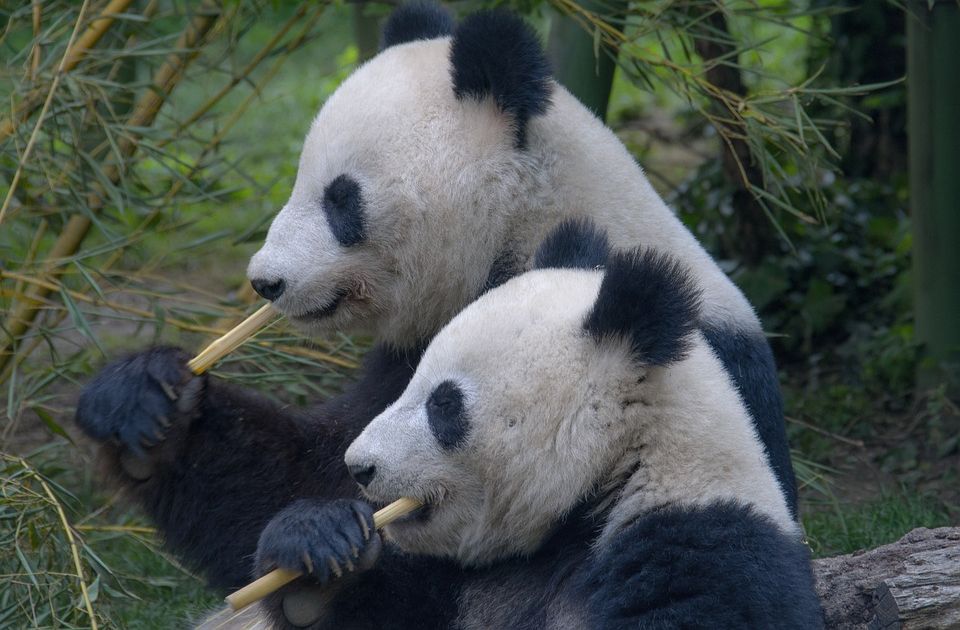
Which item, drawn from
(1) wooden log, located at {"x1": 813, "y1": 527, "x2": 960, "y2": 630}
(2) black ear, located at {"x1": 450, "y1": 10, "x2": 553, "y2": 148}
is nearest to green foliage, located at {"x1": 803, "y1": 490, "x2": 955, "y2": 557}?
(1) wooden log, located at {"x1": 813, "y1": 527, "x2": 960, "y2": 630}

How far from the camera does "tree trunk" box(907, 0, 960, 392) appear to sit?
5254mm

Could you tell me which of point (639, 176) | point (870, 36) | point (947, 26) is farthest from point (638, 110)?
point (639, 176)

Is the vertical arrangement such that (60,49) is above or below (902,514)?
above

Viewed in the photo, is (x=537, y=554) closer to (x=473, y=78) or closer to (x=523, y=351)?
(x=523, y=351)

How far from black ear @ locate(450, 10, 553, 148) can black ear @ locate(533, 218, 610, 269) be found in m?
0.40

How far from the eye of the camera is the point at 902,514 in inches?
184

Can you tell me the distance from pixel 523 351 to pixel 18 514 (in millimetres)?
1898

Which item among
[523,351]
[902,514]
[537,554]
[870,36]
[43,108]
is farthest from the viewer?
[870,36]

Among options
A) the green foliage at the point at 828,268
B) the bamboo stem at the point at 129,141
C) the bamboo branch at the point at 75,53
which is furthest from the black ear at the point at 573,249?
the green foliage at the point at 828,268

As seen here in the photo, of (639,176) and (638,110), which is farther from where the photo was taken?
(638,110)

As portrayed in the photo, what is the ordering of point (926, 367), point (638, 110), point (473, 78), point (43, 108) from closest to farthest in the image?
point (473, 78), point (43, 108), point (926, 367), point (638, 110)

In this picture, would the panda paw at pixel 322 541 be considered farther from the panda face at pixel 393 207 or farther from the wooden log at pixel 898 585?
the wooden log at pixel 898 585

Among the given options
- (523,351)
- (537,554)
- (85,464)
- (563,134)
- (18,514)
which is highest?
(563,134)

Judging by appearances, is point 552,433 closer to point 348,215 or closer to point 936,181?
point 348,215
